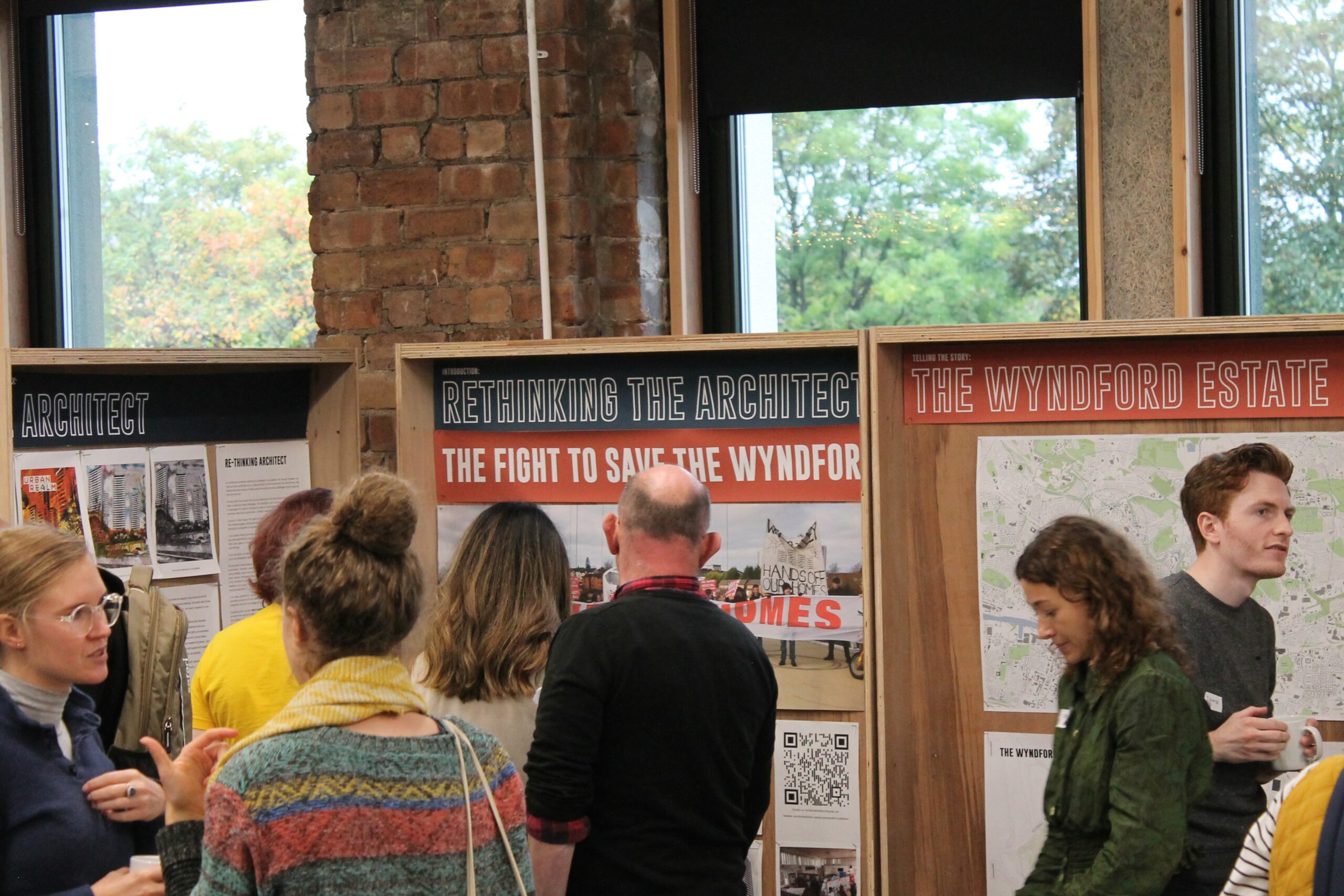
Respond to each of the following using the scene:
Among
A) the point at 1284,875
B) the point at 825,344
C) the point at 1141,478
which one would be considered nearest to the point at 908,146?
the point at 825,344

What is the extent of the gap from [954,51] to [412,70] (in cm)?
142

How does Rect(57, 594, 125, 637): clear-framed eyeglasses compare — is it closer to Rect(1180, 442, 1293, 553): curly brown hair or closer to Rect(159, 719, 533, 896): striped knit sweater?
Rect(159, 719, 533, 896): striped knit sweater

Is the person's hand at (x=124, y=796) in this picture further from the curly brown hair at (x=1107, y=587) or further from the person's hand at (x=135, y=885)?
the curly brown hair at (x=1107, y=587)

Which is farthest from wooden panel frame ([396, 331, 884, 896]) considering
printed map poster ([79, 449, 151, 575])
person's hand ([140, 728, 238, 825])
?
person's hand ([140, 728, 238, 825])

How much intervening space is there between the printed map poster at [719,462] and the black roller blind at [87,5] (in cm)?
163

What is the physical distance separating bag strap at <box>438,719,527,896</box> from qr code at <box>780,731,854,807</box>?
1224 millimetres

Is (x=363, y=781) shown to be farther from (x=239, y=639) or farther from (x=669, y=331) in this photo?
(x=669, y=331)

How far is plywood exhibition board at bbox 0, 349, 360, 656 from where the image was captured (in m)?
2.65

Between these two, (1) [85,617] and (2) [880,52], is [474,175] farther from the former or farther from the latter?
(1) [85,617]

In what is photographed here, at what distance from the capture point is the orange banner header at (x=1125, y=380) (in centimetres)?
245

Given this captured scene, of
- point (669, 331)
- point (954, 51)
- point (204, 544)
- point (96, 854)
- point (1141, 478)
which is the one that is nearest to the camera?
point (96, 854)

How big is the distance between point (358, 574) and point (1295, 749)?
5.43ft

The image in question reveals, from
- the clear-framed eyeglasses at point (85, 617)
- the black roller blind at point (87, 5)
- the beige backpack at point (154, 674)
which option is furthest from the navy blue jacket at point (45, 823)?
the black roller blind at point (87, 5)

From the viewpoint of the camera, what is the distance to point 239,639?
2326mm
